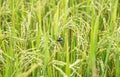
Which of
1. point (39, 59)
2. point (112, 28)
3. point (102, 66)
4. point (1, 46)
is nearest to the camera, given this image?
point (39, 59)

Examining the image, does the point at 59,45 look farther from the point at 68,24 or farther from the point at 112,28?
the point at 112,28

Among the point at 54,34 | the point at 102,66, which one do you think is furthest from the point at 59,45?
the point at 102,66

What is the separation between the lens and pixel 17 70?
1.19m

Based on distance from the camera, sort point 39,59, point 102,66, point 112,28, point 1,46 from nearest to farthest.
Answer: point 39,59, point 102,66, point 1,46, point 112,28

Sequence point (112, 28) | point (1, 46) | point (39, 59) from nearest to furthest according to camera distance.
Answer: point (39, 59)
point (1, 46)
point (112, 28)

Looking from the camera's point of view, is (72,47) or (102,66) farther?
(72,47)

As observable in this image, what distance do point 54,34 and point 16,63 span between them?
0.29 m

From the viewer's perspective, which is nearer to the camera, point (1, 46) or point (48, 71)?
point (48, 71)

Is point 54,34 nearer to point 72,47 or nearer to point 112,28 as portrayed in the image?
point 72,47

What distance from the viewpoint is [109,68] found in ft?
4.73

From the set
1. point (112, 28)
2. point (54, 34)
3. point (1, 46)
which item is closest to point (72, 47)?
point (54, 34)

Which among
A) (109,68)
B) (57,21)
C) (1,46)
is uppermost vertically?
(57,21)

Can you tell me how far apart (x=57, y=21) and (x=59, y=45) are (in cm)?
12

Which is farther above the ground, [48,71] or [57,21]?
[57,21]
